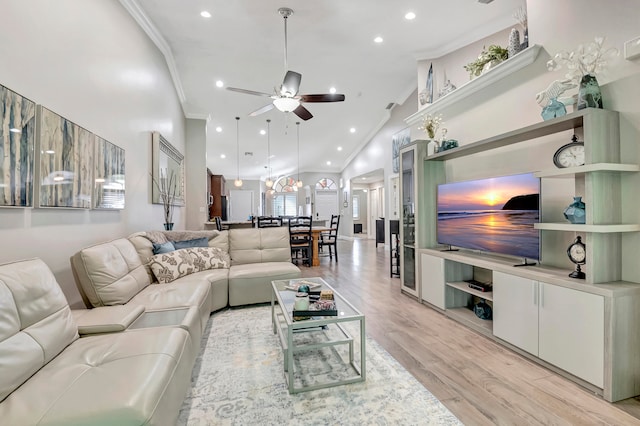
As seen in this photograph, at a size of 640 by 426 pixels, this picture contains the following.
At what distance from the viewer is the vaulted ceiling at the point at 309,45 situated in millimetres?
3545

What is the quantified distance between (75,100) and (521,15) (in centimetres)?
418

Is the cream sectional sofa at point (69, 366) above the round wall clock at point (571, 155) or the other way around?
the other way around

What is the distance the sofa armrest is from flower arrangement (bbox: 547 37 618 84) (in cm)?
334

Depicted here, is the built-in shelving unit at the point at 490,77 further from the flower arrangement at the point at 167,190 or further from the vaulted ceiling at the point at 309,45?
the flower arrangement at the point at 167,190

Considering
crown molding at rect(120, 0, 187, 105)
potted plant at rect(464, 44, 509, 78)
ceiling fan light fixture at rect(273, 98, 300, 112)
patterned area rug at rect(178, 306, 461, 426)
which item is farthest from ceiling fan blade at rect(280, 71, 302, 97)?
patterned area rug at rect(178, 306, 461, 426)

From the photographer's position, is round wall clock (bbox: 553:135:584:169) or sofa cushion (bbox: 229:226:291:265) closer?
round wall clock (bbox: 553:135:584:169)

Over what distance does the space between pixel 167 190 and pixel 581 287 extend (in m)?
5.29

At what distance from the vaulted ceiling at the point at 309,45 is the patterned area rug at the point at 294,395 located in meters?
3.70

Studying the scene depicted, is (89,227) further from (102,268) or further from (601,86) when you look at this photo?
(601,86)

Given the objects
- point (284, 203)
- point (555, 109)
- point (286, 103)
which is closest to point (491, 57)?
point (555, 109)

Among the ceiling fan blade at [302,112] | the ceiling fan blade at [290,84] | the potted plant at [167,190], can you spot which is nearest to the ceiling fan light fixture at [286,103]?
the ceiling fan blade at [290,84]

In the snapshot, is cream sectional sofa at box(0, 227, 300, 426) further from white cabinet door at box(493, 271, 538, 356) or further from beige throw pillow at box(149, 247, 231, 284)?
white cabinet door at box(493, 271, 538, 356)

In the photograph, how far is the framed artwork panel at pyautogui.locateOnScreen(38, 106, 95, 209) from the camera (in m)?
1.99

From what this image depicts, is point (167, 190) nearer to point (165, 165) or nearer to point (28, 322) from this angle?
point (165, 165)
